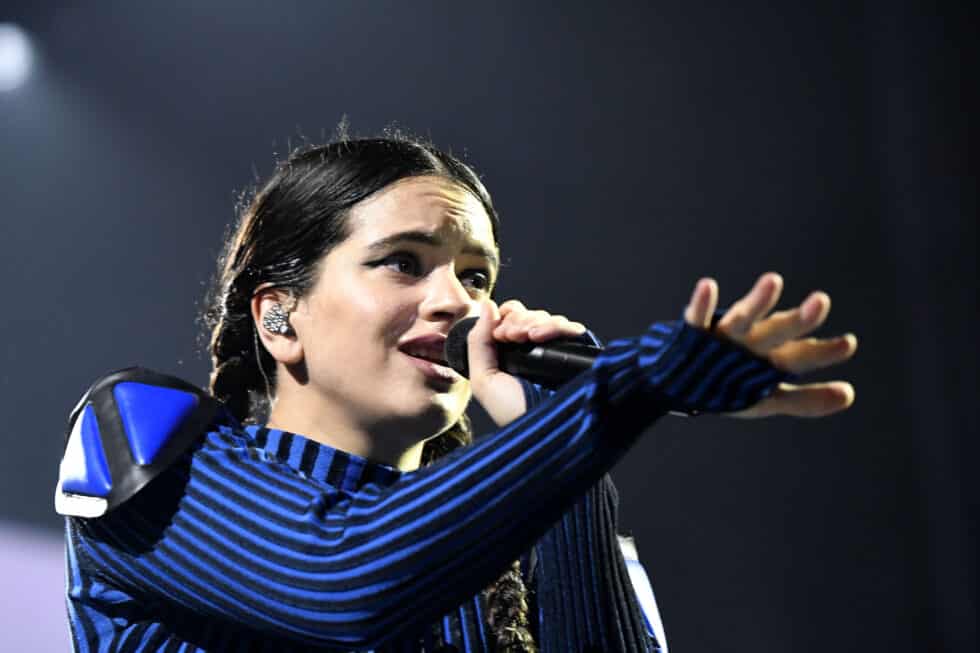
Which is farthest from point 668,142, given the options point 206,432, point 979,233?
point 206,432

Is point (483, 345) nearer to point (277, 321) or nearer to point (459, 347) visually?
point (459, 347)

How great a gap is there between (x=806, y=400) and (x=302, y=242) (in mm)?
702

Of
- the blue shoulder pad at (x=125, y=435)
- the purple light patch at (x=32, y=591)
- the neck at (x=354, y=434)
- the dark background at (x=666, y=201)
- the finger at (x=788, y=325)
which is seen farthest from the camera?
the dark background at (x=666, y=201)

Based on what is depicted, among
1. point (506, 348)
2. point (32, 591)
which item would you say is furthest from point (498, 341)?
point (32, 591)

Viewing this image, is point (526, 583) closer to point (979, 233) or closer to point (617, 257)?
point (617, 257)

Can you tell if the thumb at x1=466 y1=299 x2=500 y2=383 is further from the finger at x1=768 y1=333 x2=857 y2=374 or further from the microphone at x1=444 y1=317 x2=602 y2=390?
the finger at x1=768 y1=333 x2=857 y2=374

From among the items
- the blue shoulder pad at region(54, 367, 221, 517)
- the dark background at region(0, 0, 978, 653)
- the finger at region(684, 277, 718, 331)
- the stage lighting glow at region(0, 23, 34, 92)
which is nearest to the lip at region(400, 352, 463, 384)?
the blue shoulder pad at region(54, 367, 221, 517)

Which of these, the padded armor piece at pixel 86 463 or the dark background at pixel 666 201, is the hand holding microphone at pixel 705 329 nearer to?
the padded armor piece at pixel 86 463

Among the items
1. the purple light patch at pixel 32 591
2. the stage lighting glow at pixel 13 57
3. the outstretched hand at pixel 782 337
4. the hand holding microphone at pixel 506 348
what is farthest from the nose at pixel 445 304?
the stage lighting glow at pixel 13 57

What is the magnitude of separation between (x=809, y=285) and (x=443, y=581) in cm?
171

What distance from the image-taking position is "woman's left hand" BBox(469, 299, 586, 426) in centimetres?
90

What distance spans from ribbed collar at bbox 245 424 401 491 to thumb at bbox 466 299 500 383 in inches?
8.5

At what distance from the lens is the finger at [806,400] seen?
0.64m

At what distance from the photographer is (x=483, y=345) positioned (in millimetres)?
927
